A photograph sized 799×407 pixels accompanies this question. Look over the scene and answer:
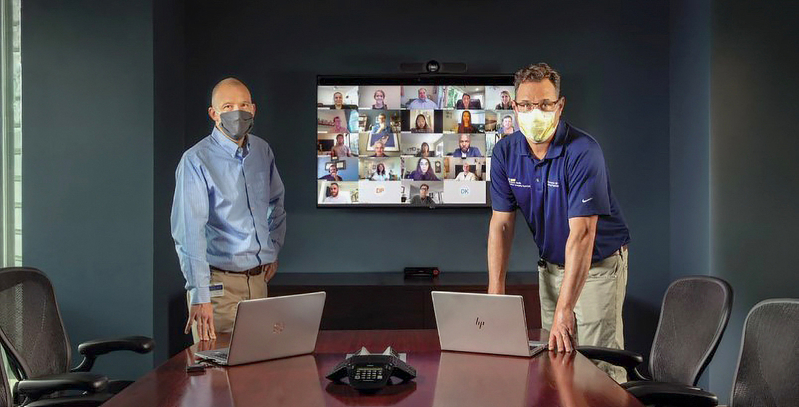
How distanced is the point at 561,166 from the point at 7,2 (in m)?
3.49

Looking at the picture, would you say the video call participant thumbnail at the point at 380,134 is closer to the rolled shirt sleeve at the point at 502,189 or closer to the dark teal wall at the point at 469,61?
the dark teal wall at the point at 469,61

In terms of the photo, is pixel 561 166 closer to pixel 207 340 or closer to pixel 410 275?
pixel 207 340

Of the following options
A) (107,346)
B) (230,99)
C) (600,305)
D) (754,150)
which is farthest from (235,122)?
(754,150)

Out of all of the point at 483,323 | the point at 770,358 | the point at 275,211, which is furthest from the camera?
the point at 275,211

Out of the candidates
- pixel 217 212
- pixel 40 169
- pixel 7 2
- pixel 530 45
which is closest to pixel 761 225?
pixel 530 45

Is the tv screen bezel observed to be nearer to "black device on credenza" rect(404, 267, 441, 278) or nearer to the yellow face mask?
"black device on credenza" rect(404, 267, 441, 278)

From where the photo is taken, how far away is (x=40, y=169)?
4.53 m

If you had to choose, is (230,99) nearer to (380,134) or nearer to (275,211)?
(275,211)

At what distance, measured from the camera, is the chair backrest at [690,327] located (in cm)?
273

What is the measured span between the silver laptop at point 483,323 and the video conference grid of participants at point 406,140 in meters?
2.67

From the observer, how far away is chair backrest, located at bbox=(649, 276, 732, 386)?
2.73 meters

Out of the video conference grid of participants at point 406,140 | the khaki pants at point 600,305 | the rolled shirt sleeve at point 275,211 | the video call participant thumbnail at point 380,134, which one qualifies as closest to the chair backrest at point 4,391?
the rolled shirt sleeve at point 275,211

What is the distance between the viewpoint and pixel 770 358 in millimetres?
2412

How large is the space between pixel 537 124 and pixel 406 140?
231cm
